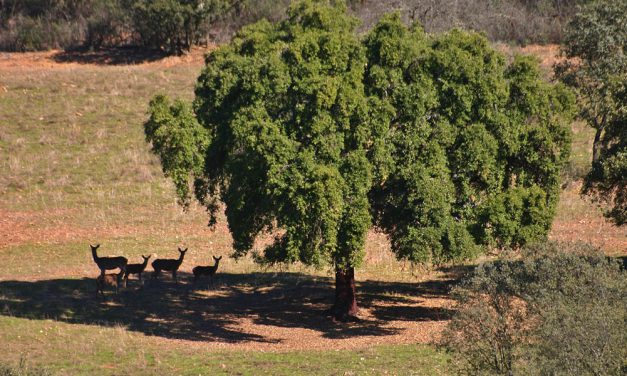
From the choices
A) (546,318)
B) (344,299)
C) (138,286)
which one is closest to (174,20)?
(138,286)

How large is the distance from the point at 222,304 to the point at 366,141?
28.3 feet

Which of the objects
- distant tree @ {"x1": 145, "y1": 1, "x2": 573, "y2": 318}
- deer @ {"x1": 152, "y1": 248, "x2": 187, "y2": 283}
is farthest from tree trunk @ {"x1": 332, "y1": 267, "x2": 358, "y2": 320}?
deer @ {"x1": 152, "y1": 248, "x2": 187, "y2": 283}

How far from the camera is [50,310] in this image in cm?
2998

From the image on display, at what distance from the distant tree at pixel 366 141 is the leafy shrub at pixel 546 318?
5721 millimetres

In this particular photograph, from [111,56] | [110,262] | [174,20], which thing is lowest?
[110,262]

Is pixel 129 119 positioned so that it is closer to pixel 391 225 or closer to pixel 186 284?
→ pixel 186 284

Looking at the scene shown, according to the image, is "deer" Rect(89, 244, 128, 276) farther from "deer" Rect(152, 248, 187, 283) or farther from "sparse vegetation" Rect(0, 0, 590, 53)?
"sparse vegetation" Rect(0, 0, 590, 53)

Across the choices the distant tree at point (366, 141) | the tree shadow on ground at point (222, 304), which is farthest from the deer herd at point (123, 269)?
the distant tree at point (366, 141)

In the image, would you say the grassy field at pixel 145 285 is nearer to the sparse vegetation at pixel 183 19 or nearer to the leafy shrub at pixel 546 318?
the leafy shrub at pixel 546 318

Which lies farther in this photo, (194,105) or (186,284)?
(186,284)

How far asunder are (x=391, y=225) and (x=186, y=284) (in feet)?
31.4

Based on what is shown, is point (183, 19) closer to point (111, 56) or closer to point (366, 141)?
point (111, 56)

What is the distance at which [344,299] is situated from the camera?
29.7m

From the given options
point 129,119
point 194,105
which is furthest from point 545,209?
point 129,119
